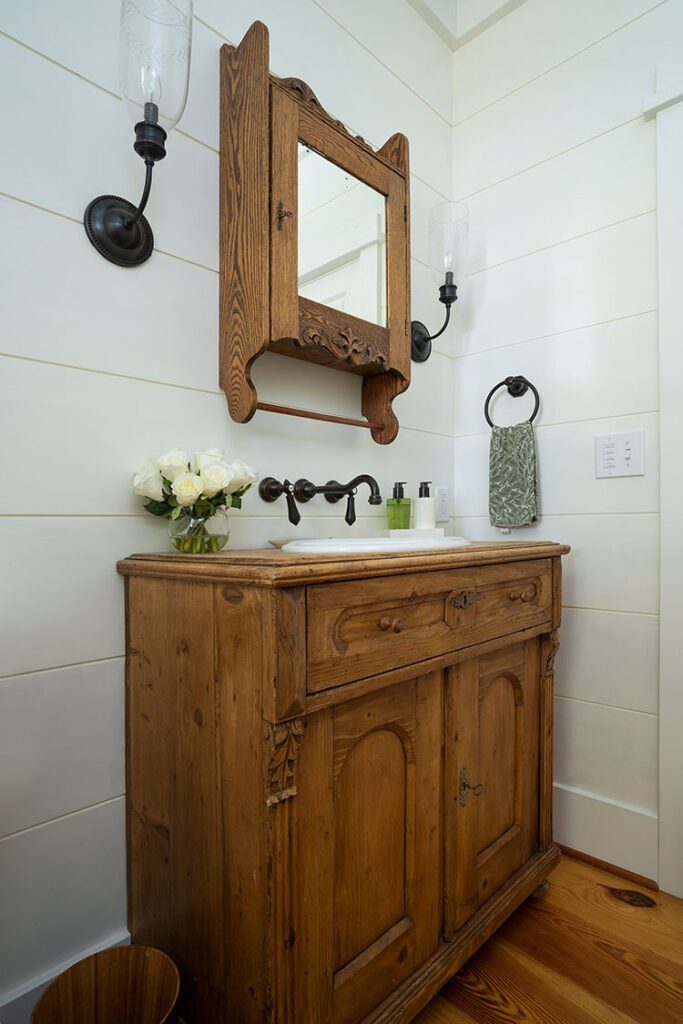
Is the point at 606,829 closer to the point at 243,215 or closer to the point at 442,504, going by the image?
the point at 442,504

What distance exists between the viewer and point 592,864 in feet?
4.82

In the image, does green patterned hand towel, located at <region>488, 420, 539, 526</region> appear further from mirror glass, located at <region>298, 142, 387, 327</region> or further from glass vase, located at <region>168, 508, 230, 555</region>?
glass vase, located at <region>168, 508, 230, 555</region>

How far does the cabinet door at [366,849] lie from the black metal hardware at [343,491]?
37 centimetres

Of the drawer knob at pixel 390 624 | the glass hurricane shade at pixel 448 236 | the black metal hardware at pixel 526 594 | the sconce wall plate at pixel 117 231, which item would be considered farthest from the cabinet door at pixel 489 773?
the glass hurricane shade at pixel 448 236

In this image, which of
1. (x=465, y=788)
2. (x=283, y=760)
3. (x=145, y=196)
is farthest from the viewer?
(x=465, y=788)

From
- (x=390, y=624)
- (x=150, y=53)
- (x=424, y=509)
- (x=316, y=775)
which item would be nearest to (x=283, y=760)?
(x=316, y=775)

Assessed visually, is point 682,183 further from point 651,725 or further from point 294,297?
point 651,725

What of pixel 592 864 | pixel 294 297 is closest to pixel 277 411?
pixel 294 297

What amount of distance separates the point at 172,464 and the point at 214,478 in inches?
3.1

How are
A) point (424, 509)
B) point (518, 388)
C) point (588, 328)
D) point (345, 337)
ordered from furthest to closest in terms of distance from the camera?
1. point (518, 388)
2. point (588, 328)
3. point (424, 509)
4. point (345, 337)

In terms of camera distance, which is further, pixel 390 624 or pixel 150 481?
pixel 150 481

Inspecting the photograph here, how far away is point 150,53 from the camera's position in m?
0.91

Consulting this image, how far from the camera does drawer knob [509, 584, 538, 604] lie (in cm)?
118

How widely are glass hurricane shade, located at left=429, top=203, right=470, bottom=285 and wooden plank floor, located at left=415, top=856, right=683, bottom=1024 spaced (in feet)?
5.71
